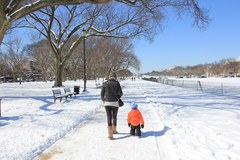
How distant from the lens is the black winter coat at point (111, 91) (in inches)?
314

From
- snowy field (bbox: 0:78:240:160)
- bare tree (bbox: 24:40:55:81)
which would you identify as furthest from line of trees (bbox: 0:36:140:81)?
snowy field (bbox: 0:78:240:160)

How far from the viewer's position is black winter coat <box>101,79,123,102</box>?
7.96m

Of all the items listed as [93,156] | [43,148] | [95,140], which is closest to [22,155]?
[43,148]

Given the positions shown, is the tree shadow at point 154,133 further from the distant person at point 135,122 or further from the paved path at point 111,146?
the distant person at point 135,122

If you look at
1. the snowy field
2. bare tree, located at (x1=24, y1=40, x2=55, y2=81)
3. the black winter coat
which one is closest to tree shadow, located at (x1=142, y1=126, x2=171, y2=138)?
the snowy field

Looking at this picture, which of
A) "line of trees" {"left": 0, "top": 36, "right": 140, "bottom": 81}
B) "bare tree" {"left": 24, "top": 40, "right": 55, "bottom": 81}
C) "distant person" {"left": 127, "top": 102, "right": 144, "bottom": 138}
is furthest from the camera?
"bare tree" {"left": 24, "top": 40, "right": 55, "bottom": 81}

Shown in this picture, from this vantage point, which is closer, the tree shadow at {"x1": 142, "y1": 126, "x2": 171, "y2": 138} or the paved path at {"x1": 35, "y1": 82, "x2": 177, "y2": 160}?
the paved path at {"x1": 35, "y1": 82, "x2": 177, "y2": 160}

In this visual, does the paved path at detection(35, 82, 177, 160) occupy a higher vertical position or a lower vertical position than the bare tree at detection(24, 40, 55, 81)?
lower

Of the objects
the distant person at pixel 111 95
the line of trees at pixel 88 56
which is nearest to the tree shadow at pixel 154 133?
the distant person at pixel 111 95

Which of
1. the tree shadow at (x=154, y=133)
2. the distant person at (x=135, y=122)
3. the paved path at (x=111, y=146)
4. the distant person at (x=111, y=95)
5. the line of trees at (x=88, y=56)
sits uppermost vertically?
the line of trees at (x=88, y=56)

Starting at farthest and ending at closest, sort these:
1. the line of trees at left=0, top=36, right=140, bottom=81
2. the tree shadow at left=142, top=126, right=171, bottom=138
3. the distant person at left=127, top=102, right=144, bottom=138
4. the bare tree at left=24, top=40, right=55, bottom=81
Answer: the bare tree at left=24, top=40, right=55, bottom=81 < the line of trees at left=0, top=36, right=140, bottom=81 < the tree shadow at left=142, top=126, right=171, bottom=138 < the distant person at left=127, top=102, right=144, bottom=138

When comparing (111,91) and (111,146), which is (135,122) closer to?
(111,91)

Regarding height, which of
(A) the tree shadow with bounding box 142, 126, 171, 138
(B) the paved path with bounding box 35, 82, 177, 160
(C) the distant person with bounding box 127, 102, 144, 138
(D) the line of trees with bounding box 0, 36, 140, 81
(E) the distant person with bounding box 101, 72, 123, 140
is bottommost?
(B) the paved path with bounding box 35, 82, 177, 160

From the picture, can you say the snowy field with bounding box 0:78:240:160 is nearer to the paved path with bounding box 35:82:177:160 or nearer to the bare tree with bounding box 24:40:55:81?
the paved path with bounding box 35:82:177:160
